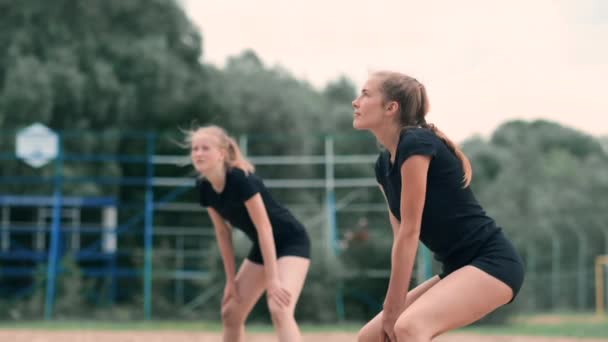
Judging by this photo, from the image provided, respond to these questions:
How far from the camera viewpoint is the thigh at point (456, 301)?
391 centimetres

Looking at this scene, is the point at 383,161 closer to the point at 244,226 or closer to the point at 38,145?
the point at 244,226

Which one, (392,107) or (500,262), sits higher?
(392,107)

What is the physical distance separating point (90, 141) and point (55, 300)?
17.6 ft

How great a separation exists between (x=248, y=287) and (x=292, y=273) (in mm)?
401

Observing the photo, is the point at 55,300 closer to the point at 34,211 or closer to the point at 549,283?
the point at 34,211

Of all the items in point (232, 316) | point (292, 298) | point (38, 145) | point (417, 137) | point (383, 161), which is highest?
point (38, 145)

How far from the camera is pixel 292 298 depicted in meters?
5.79

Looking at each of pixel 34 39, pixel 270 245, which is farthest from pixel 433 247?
pixel 34 39

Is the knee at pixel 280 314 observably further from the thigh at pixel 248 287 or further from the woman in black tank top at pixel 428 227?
the woman in black tank top at pixel 428 227

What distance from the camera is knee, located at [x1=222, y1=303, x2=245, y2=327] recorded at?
6098 mm

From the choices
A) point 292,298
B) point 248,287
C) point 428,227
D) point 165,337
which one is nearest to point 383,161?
point 428,227

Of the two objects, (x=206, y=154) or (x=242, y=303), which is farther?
(x=242, y=303)

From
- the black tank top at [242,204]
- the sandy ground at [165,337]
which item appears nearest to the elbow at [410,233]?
the black tank top at [242,204]

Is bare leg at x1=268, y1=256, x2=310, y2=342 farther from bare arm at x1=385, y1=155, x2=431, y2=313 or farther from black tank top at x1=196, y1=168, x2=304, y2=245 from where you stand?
bare arm at x1=385, y1=155, x2=431, y2=313
